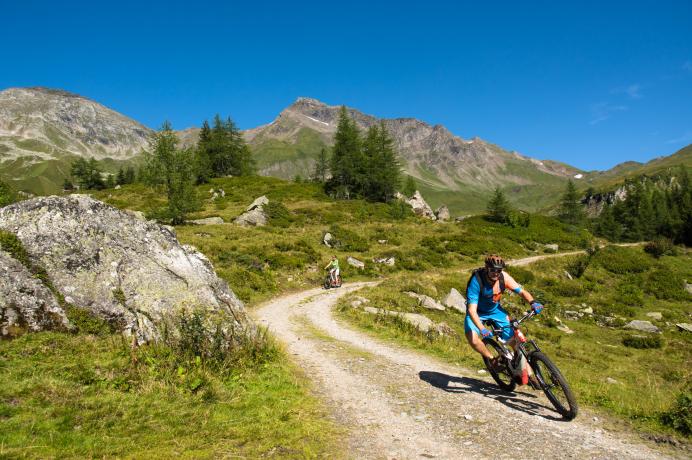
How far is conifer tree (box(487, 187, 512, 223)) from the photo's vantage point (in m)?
60.0

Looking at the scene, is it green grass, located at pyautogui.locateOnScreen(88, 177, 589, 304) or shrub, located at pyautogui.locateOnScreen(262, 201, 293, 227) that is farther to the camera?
shrub, located at pyautogui.locateOnScreen(262, 201, 293, 227)

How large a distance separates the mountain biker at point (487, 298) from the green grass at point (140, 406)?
3.42 meters

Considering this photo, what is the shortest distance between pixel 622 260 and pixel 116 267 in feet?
153

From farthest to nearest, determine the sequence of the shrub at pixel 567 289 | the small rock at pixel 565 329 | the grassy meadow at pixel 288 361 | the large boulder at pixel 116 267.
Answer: the shrub at pixel 567 289
the small rock at pixel 565 329
the large boulder at pixel 116 267
the grassy meadow at pixel 288 361

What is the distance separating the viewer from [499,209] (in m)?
60.5

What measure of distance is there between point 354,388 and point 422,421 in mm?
2146

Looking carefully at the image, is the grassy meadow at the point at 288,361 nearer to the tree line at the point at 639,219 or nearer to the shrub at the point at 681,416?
the shrub at the point at 681,416

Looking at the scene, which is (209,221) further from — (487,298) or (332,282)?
(487,298)

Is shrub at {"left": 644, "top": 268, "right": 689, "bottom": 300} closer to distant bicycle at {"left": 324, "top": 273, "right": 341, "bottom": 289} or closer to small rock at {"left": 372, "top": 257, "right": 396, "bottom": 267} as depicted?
small rock at {"left": 372, "top": 257, "right": 396, "bottom": 267}

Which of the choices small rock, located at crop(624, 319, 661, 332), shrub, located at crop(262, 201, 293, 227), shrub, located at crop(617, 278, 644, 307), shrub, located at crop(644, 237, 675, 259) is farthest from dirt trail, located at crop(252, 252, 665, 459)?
shrub, located at crop(644, 237, 675, 259)

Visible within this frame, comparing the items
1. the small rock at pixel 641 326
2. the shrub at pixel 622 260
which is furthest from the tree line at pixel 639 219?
the small rock at pixel 641 326

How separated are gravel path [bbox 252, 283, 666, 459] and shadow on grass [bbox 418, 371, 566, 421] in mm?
19

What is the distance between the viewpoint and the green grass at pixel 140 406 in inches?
215

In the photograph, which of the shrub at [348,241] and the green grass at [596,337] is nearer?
the green grass at [596,337]
